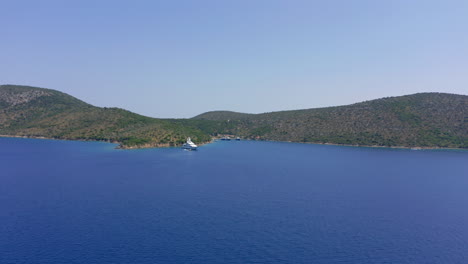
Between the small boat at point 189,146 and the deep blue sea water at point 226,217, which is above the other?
the small boat at point 189,146

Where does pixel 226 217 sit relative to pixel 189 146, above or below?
below

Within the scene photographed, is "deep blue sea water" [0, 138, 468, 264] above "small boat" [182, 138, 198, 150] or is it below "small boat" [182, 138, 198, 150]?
below

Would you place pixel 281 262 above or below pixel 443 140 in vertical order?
below

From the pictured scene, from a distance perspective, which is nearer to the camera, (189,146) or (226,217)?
(226,217)

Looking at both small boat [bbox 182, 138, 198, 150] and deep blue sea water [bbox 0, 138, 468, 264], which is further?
small boat [bbox 182, 138, 198, 150]

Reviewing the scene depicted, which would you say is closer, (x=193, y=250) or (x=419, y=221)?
(x=193, y=250)

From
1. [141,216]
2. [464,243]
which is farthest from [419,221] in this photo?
[141,216]

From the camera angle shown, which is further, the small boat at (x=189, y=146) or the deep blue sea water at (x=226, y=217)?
the small boat at (x=189, y=146)

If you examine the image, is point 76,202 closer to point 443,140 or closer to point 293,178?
point 293,178
